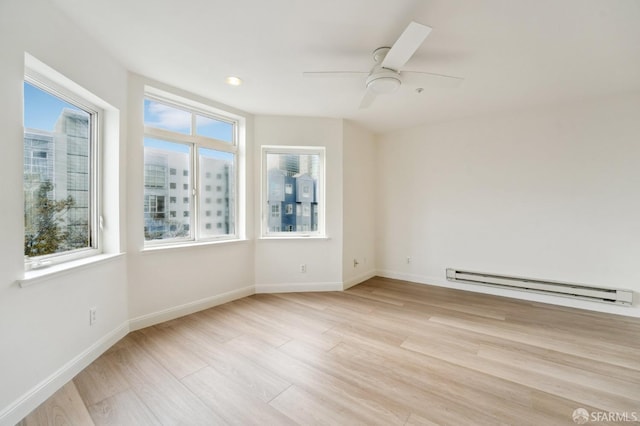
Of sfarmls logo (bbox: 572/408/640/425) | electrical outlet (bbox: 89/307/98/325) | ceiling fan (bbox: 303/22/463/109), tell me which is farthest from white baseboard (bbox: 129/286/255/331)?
sfarmls logo (bbox: 572/408/640/425)

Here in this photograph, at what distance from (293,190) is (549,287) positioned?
3609mm

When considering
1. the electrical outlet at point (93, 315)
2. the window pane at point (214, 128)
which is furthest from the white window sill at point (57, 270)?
the window pane at point (214, 128)

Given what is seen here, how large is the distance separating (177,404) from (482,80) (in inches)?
149

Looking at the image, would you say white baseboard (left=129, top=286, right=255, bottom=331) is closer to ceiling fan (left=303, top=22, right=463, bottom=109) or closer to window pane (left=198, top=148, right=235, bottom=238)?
window pane (left=198, top=148, right=235, bottom=238)

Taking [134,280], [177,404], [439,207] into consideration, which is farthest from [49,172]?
[439,207]

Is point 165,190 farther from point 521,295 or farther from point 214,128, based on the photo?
point 521,295

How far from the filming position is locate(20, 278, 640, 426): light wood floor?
5.17 feet

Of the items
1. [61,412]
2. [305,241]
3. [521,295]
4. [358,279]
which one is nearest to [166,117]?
[305,241]

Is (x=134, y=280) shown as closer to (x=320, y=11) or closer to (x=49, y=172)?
(x=49, y=172)

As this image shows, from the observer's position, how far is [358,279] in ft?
14.2

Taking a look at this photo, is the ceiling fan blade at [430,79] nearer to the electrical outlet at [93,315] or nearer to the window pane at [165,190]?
the window pane at [165,190]

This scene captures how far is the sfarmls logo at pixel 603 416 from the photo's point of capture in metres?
1.53

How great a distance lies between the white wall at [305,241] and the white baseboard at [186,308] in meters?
0.30

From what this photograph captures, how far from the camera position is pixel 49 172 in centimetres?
193
